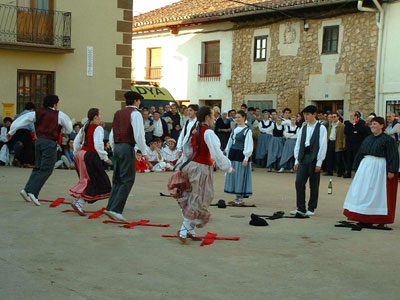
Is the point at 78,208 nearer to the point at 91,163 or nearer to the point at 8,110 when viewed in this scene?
the point at 91,163

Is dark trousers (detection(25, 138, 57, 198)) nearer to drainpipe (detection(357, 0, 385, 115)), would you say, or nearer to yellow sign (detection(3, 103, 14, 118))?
yellow sign (detection(3, 103, 14, 118))

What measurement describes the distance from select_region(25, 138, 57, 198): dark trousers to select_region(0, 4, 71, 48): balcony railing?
323 inches

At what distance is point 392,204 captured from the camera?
9273 millimetres

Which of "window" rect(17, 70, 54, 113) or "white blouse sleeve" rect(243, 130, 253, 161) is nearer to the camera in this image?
"white blouse sleeve" rect(243, 130, 253, 161)

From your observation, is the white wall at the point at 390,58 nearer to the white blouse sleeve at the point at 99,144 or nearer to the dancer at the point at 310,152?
the dancer at the point at 310,152

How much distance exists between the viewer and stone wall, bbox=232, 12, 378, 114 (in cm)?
2327

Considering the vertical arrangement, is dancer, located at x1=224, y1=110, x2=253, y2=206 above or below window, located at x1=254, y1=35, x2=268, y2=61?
below

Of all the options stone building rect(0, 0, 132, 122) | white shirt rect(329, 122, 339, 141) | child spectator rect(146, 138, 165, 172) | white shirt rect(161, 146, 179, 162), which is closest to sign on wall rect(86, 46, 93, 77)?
stone building rect(0, 0, 132, 122)

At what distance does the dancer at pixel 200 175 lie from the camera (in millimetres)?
7801

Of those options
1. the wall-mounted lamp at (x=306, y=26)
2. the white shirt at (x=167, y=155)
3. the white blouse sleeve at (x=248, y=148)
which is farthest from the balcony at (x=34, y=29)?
the wall-mounted lamp at (x=306, y=26)

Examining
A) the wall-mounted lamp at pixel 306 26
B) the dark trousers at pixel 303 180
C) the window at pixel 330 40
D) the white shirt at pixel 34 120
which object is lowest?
the dark trousers at pixel 303 180

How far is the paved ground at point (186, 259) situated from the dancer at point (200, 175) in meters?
0.29

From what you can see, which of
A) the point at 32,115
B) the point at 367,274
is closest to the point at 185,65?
the point at 32,115

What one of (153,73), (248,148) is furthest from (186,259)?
(153,73)
